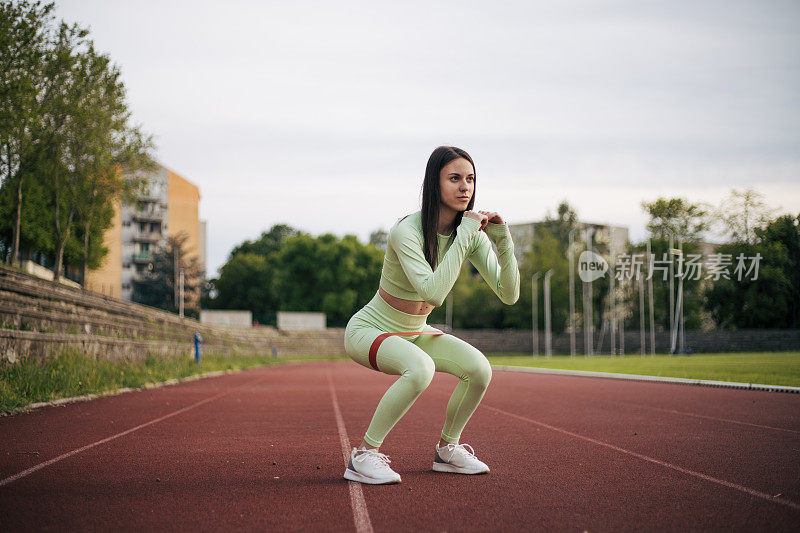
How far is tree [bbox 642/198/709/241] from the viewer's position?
185 feet

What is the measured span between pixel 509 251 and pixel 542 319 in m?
60.5

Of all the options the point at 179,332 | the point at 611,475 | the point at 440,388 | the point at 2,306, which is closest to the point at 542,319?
the point at 179,332

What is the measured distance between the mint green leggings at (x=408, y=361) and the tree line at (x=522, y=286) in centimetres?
3655

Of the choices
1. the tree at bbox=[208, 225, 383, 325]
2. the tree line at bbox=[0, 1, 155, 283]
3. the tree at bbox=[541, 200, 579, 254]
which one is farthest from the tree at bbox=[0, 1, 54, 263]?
the tree at bbox=[541, 200, 579, 254]

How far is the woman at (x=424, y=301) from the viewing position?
4457 mm

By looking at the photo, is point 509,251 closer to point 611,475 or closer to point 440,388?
point 611,475

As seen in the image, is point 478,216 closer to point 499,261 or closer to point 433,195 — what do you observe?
point 433,195

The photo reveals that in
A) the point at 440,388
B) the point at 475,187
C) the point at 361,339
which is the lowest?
the point at 440,388

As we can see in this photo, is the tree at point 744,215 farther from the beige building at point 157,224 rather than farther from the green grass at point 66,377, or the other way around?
the beige building at point 157,224

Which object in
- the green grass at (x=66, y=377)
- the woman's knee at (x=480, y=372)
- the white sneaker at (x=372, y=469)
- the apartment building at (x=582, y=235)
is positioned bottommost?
the green grass at (x=66, y=377)

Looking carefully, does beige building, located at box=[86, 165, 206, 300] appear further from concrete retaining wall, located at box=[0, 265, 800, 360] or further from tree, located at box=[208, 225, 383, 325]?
concrete retaining wall, located at box=[0, 265, 800, 360]

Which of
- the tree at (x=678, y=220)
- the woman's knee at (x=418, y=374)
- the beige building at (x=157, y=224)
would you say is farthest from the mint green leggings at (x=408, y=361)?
the beige building at (x=157, y=224)

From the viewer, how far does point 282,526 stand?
3758 millimetres

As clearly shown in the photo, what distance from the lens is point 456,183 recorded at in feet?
15.1
